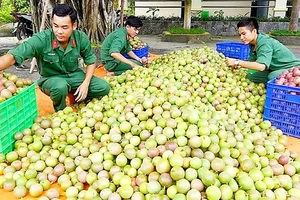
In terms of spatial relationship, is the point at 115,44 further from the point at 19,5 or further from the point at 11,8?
the point at 11,8

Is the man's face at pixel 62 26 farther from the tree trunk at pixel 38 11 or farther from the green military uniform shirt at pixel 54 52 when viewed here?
the tree trunk at pixel 38 11

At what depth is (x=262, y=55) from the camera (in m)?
3.73

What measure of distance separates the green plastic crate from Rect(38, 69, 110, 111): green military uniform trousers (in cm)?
32

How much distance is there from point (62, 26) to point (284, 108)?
2422 millimetres

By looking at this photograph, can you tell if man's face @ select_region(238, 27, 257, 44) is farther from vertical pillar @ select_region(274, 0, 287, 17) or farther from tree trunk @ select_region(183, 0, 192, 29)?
vertical pillar @ select_region(274, 0, 287, 17)

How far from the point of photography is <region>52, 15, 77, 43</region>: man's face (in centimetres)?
307

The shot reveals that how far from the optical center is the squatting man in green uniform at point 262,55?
3717 millimetres

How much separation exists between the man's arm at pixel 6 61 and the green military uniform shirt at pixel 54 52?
4.5 inches

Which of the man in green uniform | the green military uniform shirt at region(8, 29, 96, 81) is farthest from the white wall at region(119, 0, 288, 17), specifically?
the green military uniform shirt at region(8, 29, 96, 81)

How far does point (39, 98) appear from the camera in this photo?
14.8 ft

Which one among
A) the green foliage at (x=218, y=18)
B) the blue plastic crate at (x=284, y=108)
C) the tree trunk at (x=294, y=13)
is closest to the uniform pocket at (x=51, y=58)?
the blue plastic crate at (x=284, y=108)

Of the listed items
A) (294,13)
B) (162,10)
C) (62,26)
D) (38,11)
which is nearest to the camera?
(62,26)

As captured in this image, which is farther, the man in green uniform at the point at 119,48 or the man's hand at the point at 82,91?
the man in green uniform at the point at 119,48

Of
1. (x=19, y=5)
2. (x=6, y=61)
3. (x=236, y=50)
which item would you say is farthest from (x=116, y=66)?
(x=19, y=5)
